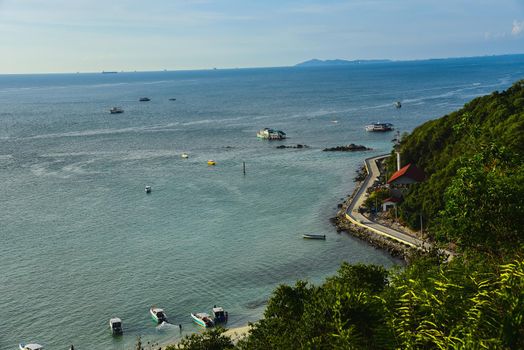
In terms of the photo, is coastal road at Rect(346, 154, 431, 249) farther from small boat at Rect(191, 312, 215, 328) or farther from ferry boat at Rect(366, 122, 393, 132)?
ferry boat at Rect(366, 122, 393, 132)

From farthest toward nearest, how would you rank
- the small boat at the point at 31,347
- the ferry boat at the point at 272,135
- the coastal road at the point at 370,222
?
the ferry boat at the point at 272,135 < the coastal road at the point at 370,222 < the small boat at the point at 31,347

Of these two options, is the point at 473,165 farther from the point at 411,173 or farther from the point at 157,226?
the point at 157,226

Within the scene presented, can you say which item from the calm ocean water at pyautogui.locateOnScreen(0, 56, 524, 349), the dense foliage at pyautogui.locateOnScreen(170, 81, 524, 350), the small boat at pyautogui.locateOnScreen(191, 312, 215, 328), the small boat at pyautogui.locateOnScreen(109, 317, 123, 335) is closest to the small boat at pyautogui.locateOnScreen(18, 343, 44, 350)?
the calm ocean water at pyautogui.locateOnScreen(0, 56, 524, 349)

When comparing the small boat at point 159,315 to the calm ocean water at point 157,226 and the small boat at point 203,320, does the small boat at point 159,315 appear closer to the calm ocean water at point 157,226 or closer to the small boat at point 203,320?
the calm ocean water at point 157,226

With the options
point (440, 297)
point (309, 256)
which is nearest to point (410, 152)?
→ point (309, 256)

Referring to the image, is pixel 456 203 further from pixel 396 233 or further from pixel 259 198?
pixel 259 198

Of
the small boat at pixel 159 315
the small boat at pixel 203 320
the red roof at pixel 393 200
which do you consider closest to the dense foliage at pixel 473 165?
the red roof at pixel 393 200
